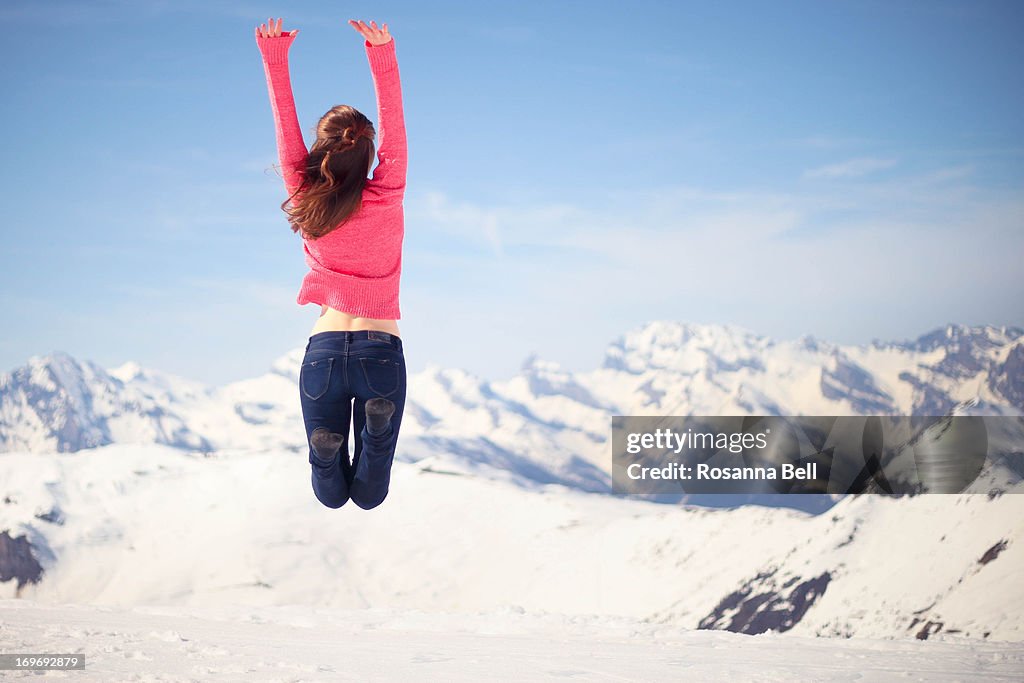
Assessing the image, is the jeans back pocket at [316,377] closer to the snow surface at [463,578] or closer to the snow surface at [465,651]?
the snow surface at [465,651]

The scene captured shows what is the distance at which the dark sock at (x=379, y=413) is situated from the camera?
5.89 m

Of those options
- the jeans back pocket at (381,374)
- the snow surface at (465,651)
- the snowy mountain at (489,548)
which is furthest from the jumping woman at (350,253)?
the snowy mountain at (489,548)

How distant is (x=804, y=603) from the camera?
50.8 meters

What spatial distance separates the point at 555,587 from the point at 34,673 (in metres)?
66.0

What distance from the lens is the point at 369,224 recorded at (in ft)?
19.7

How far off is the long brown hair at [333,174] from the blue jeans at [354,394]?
0.76 metres

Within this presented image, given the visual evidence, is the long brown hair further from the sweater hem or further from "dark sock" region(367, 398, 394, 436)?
"dark sock" region(367, 398, 394, 436)

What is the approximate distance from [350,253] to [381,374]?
86cm

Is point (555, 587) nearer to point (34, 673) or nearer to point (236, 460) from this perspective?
point (236, 460)

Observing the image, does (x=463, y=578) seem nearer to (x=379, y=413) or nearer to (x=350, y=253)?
(x=379, y=413)

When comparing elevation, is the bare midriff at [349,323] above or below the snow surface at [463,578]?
above

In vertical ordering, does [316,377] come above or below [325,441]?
above

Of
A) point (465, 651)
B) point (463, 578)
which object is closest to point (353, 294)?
point (465, 651)

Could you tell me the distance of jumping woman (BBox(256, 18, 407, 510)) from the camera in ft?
19.3
